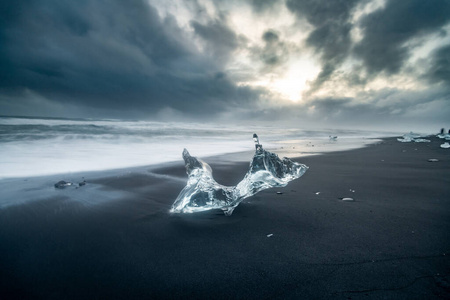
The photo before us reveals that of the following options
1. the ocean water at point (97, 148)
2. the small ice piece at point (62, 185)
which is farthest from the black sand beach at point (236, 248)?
the ocean water at point (97, 148)

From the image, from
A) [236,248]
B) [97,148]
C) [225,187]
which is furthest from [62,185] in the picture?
[97,148]

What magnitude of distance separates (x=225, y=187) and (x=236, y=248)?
94 centimetres

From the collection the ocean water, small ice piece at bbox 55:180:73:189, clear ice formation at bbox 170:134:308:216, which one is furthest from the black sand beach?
the ocean water

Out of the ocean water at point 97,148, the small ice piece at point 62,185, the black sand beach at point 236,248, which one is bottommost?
the black sand beach at point 236,248

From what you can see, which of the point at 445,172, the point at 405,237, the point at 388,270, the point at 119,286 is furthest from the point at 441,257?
the point at 445,172

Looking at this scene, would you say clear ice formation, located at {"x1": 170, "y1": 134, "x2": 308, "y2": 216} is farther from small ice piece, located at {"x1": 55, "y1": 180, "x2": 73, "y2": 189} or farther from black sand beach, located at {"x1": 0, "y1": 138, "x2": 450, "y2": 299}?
small ice piece, located at {"x1": 55, "y1": 180, "x2": 73, "y2": 189}

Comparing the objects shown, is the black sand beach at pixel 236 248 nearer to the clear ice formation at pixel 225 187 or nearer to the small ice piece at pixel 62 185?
the clear ice formation at pixel 225 187

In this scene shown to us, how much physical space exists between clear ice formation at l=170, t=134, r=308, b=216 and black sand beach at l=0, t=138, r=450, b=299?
11 centimetres

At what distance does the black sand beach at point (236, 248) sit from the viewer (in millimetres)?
1238

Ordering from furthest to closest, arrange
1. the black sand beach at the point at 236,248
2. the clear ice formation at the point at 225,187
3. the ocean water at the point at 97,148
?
the ocean water at the point at 97,148 < the clear ice formation at the point at 225,187 < the black sand beach at the point at 236,248

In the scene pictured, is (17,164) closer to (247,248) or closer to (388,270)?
(247,248)

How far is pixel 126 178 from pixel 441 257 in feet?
14.2

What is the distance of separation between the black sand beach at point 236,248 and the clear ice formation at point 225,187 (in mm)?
106

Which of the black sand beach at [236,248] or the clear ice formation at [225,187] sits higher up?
the clear ice formation at [225,187]
